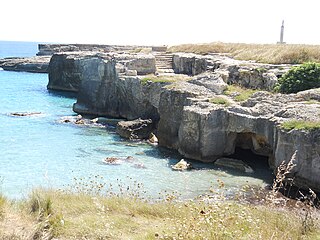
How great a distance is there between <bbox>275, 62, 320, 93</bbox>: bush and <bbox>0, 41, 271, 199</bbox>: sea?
5.17m

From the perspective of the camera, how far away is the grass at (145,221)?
600 centimetres

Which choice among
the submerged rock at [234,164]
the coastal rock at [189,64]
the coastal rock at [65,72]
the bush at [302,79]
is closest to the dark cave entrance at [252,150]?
the submerged rock at [234,164]

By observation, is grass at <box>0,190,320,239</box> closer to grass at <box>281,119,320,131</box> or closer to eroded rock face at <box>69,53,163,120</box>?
grass at <box>281,119,320,131</box>

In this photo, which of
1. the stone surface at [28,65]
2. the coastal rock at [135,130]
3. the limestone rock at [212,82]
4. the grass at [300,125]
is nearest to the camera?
the grass at [300,125]

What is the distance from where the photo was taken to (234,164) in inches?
711

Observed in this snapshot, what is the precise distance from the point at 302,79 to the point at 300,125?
19.9ft

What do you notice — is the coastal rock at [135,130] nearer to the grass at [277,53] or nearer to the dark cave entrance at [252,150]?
the dark cave entrance at [252,150]

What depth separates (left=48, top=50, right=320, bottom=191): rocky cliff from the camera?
15.8m

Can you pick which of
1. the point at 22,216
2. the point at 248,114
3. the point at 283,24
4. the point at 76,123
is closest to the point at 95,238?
the point at 22,216

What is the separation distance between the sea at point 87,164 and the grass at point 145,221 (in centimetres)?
192

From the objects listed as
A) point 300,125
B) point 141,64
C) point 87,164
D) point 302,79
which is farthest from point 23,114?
point 300,125

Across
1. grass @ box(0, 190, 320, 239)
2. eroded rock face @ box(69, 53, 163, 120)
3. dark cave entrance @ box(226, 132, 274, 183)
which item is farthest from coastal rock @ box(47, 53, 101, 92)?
grass @ box(0, 190, 320, 239)

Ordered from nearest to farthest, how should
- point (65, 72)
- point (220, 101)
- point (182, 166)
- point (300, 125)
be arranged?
1. point (300, 125)
2. point (182, 166)
3. point (220, 101)
4. point (65, 72)

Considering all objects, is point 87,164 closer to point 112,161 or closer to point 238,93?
point 112,161
